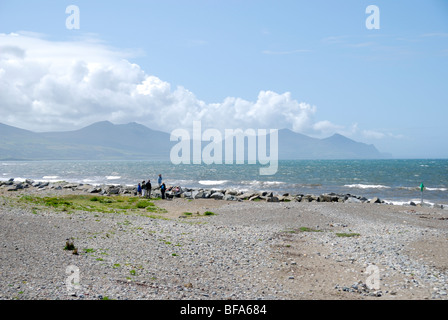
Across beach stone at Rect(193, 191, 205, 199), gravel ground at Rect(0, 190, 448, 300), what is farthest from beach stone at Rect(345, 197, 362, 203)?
beach stone at Rect(193, 191, 205, 199)

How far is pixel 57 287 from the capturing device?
1055 cm

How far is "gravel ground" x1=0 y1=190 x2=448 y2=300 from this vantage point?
11.4 metres

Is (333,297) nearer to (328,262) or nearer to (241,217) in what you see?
(328,262)

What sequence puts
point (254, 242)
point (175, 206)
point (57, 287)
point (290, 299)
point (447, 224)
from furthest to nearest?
point (175, 206)
point (447, 224)
point (254, 242)
point (290, 299)
point (57, 287)

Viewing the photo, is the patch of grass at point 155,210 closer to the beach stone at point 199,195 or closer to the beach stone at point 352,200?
the beach stone at point 199,195

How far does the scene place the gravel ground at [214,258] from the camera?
450 inches

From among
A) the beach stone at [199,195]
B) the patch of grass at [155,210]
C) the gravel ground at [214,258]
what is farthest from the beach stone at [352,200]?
the patch of grass at [155,210]

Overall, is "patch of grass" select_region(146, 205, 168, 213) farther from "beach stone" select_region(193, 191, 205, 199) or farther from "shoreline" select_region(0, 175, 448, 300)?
"beach stone" select_region(193, 191, 205, 199)

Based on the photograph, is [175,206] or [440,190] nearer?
[175,206]

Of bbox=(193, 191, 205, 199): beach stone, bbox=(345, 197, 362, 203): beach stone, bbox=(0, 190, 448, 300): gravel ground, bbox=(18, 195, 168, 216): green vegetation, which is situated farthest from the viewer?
bbox=(193, 191, 205, 199): beach stone

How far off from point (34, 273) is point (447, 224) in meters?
25.7

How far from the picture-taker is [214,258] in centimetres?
1572

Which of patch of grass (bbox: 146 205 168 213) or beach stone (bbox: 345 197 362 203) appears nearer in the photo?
patch of grass (bbox: 146 205 168 213)
